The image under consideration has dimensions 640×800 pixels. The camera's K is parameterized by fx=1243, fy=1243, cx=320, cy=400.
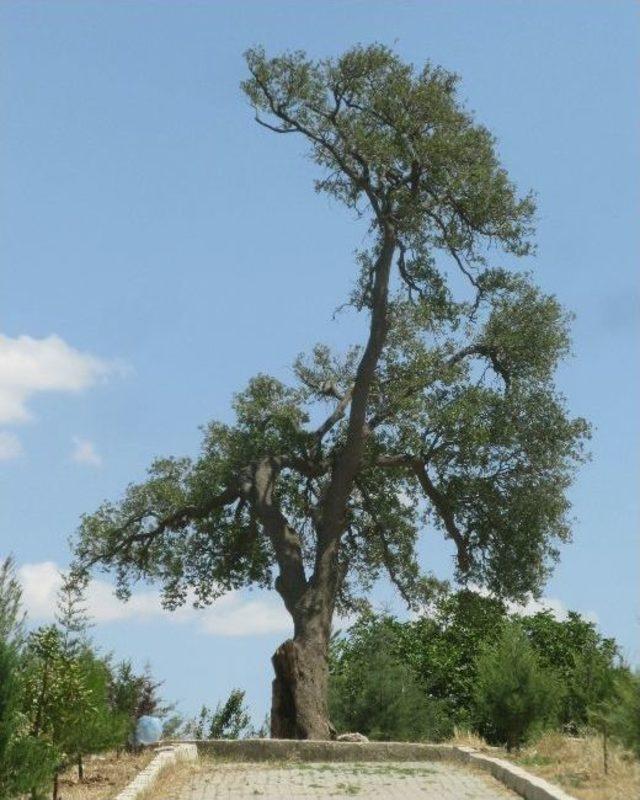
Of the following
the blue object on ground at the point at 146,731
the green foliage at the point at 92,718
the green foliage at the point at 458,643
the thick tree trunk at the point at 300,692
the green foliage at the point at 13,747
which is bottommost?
the green foliage at the point at 13,747

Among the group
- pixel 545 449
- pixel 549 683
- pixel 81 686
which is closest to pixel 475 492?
pixel 545 449

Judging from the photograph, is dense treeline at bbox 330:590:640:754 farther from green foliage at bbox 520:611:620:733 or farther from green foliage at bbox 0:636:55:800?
green foliage at bbox 0:636:55:800

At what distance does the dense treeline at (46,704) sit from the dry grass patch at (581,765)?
554 centimetres

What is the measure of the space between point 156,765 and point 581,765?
549cm

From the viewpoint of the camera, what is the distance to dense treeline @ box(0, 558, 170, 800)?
39.9ft

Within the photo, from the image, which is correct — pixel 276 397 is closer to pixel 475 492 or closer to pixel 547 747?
pixel 475 492

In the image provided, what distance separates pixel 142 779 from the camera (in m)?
14.8

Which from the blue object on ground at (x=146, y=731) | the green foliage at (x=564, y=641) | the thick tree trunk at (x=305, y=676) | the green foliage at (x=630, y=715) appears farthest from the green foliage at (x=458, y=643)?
the green foliage at (x=630, y=715)

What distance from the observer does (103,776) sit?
17.5m

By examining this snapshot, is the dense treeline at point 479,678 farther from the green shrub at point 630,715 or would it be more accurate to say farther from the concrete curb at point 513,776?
the concrete curb at point 513,776

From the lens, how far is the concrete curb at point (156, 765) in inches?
545

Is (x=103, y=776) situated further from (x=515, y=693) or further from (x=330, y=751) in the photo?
(x=515, y=693)

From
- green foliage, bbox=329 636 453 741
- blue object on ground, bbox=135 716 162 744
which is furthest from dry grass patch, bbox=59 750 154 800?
green foliage, bbox=329 636 453 741

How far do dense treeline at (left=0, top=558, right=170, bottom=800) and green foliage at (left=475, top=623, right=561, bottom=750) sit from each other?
19.3ft
